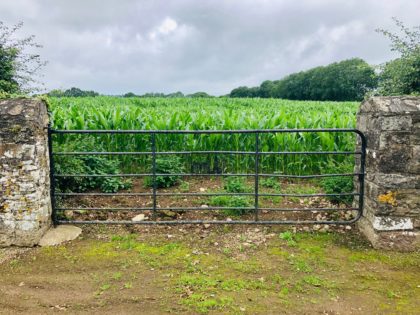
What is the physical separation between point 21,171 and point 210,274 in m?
2.73

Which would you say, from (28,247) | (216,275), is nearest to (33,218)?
(28,247)

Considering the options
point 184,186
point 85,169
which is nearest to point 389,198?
point 184,186

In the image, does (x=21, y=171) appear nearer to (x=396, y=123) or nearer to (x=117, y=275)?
(x=117, y=275)

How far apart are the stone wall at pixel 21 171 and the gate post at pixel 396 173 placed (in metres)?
4.37

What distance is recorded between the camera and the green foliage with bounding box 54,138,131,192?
658 centimetres

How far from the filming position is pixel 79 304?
12.7 ft

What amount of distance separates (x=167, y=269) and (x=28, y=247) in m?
2.01

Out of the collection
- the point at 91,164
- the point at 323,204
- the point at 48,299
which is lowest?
the point at 48,299

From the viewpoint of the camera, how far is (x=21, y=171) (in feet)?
16.4

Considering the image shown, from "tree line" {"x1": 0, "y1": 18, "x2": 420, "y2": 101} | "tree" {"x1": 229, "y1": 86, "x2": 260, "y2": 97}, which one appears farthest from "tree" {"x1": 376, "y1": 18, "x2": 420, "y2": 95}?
"tree" {"x1": 229, "y1": 86, "x2": 260, "y2": 97}

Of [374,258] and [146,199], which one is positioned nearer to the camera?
[374,258]

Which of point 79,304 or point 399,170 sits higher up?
point 399,170

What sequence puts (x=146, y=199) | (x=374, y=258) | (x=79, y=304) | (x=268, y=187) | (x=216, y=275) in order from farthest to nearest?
(x=268, y=187) → (x=146, y=199) → (x=374, y=258) → (x=216, y=275) → (x=79, y=304)

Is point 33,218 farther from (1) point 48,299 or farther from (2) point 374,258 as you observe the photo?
(2) point 374,258
